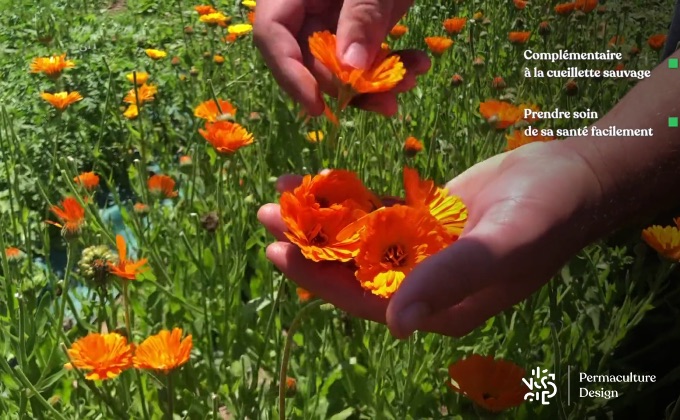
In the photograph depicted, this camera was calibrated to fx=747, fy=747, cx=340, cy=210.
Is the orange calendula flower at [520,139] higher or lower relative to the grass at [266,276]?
higher

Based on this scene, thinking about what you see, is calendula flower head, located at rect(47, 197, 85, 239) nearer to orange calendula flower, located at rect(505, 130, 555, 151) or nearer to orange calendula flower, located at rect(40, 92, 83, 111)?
orange calendula flower, located at rect(40, 92, 83, 111)

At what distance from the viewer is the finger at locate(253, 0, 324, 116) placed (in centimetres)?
97

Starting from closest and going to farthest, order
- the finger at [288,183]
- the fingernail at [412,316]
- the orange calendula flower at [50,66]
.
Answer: the fingernail at [412,316] < the finger at [288,183] < the orange calendula flower at [50,66]

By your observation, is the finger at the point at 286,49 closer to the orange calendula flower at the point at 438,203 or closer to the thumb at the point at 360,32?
the thumb at the point at 360,32

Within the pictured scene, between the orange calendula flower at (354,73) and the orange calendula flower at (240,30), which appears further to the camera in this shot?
the orange calendula flower at (240,30)

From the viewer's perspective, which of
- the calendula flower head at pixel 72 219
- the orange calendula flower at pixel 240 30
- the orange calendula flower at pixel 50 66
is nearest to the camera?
the calendula flower head at pixel 72 219

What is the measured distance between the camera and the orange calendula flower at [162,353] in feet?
2.95

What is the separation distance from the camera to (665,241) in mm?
1049

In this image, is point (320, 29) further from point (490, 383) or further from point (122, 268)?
point (490, 383)

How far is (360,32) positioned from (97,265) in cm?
46

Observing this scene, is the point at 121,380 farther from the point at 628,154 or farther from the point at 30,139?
the point at 30,139

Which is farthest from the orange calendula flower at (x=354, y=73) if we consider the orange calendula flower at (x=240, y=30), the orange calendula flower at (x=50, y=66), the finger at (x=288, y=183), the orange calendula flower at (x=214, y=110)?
the orange calendula flower at (x=240, y=30)

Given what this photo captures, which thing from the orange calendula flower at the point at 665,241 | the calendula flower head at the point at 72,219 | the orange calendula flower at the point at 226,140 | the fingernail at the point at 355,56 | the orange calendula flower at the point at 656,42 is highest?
the orange calendula flower at the point at 656,42

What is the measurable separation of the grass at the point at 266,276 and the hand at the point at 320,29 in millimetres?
255
